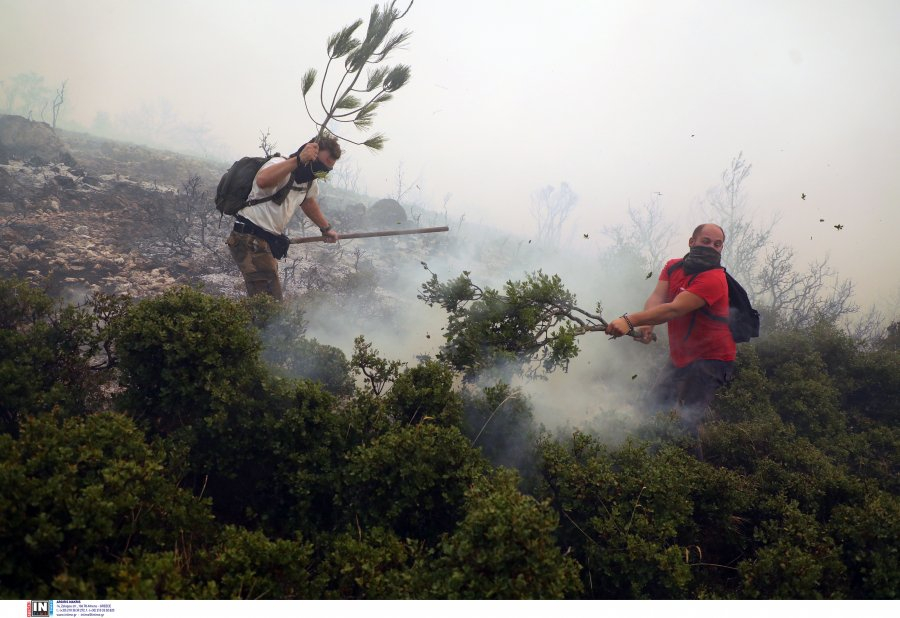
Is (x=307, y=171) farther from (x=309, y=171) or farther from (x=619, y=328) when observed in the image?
(x=619, y=328)

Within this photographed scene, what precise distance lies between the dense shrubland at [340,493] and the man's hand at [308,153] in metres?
1.57

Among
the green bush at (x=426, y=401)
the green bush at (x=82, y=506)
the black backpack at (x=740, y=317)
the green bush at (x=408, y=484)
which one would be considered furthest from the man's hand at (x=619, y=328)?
the green bush at (x=82, y=506)

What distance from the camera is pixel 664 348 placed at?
21.9 feet

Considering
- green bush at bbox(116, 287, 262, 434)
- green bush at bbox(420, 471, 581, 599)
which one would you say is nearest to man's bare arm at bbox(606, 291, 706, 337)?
green bush at bbox(420, 471, 581, 599)

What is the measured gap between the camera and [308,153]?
173 inches

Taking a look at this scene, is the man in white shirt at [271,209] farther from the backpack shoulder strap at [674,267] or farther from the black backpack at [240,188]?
the backpack shoulder strap at [674,267]

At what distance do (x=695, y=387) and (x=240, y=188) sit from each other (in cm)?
420

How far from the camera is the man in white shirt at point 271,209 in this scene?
447 centimetres

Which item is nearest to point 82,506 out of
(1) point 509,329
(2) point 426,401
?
(2) point 426,401

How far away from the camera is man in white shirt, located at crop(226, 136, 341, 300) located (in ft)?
14.7

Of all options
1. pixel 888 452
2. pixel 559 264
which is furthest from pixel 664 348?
pixel 559 264

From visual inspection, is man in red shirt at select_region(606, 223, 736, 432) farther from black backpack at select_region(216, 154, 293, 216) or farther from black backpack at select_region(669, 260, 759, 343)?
black backpack at select_region(216, 154, 293, 216)
